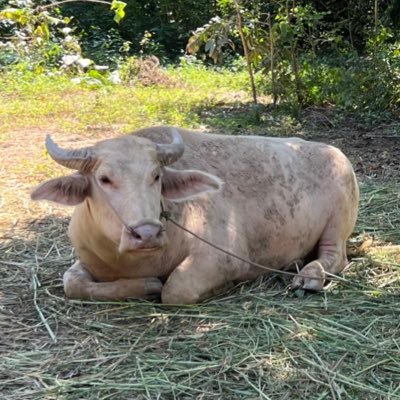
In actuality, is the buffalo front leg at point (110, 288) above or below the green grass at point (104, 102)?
above

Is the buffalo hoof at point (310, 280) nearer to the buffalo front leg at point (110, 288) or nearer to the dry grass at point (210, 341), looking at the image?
the dry grass at point (210, 341)

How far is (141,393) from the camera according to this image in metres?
3.30

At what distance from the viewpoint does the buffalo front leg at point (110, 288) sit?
14.0 ft

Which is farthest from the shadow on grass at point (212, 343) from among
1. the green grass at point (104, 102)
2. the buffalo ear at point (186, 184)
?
the green grass at point (104, 102)

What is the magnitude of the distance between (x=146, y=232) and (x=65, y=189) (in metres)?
0.70

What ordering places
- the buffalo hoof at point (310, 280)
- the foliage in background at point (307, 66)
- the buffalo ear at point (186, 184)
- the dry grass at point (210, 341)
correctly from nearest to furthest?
1. the dry grass at point (210, 341)
2. the buffalo ear at point (186, 184)
3. the buffalo hoof at point (310, 280)
4. the foliage in background at point (307, 66)

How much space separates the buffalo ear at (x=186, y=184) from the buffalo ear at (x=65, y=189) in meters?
0.48

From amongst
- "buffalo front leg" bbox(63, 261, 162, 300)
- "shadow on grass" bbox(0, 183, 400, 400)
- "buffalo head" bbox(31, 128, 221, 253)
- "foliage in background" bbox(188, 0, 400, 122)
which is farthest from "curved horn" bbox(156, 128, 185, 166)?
"foliage in background" bbox(188, 0, 400, 122)

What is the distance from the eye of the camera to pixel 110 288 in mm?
4285

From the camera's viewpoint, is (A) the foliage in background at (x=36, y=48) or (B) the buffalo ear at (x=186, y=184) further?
(A) the foliage in background at (x=36, y=48)

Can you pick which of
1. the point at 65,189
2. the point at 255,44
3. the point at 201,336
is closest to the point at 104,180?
the point at 65,189

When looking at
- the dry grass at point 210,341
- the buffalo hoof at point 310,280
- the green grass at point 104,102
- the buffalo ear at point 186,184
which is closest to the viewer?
the dry grass at point 210,341

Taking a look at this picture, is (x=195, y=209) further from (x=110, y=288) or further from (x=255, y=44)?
(x=255, y=44)

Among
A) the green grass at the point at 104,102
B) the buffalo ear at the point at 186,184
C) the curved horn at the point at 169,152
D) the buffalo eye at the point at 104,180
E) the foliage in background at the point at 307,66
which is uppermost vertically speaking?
the curved horn at the point at 169,152
